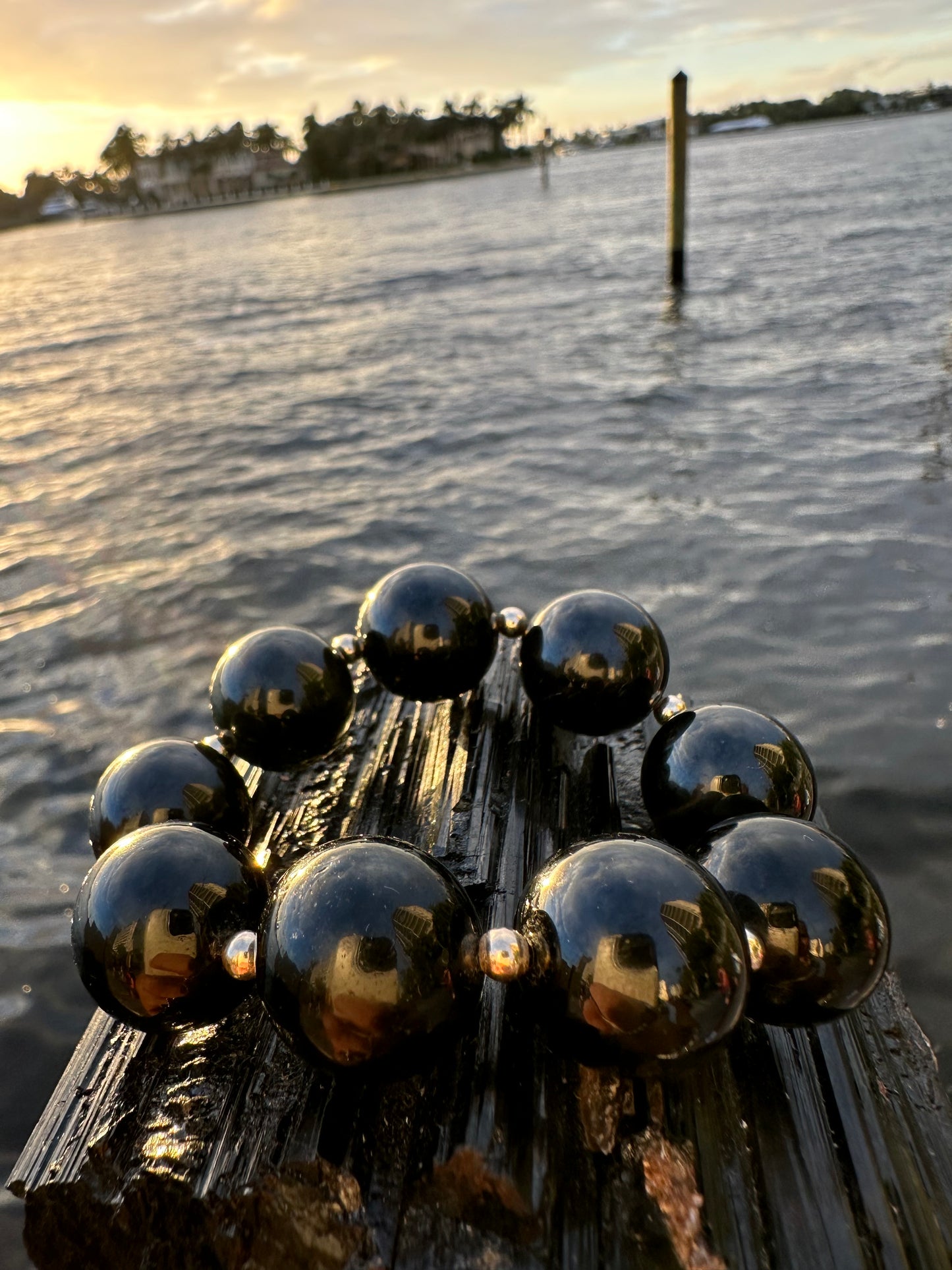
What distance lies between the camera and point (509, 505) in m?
7.68

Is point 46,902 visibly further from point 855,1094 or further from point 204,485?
point 204,485

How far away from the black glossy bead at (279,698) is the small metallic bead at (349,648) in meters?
0.12

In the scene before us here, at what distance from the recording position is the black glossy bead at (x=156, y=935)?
2.01 metres

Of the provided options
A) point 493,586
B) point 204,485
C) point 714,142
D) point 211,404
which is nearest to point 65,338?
point 211,404

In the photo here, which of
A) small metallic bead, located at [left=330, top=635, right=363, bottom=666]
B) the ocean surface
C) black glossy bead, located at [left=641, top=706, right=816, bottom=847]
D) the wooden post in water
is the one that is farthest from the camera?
the wooden post in water

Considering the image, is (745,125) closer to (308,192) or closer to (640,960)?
(308,192)

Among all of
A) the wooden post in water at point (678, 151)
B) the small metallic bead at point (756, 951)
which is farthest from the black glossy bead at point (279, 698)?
the wooden post in water at point (678, 151)

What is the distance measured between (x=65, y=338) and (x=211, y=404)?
A: 28.7 feet

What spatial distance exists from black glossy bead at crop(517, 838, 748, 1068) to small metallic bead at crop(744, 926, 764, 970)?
16cm

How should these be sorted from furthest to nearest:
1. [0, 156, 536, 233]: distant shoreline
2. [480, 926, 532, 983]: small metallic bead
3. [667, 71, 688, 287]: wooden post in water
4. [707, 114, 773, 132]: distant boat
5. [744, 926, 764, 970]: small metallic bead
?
[707, 114, 773, 132]: distant boat
[0, 156, 536, 233]: distant shoreline
[667, 71, 688, 287]: wooden post in water
[744, 926, 764, 970]: small metallic bead
[480, 926, 532, 983]: small metallic bead

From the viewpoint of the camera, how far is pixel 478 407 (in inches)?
420

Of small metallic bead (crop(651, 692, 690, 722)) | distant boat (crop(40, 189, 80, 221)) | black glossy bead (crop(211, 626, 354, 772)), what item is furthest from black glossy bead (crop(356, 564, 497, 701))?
distant boat (crop(40, 189, 80, 221))

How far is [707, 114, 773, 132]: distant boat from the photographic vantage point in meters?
146

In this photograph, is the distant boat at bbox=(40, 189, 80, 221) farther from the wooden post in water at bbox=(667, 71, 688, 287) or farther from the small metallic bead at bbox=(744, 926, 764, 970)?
the small metallic bead at bbox=(744, 926, 764, 970)
